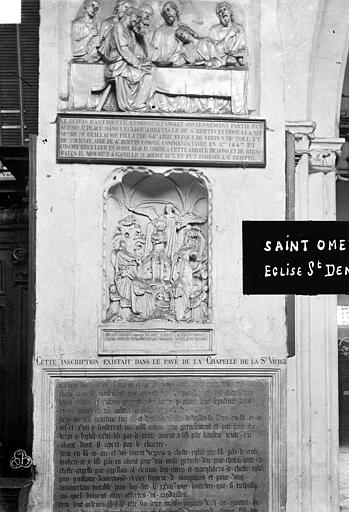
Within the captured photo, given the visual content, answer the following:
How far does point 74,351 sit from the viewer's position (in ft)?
23.8

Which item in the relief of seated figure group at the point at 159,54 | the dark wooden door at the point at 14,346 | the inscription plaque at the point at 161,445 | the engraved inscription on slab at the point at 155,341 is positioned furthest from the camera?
the dark wooden door at the point at 14,346

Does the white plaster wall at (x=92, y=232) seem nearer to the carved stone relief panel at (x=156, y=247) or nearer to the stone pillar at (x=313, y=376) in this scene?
the carved stone relief panel at (x=156, y=247)

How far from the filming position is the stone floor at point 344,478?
8062mm

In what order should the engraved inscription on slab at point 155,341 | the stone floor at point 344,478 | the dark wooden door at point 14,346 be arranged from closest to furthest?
the engraved inscription on slab at point 155,341 < the stone floor at point 344,478 < the dark wooden door at point 14,346

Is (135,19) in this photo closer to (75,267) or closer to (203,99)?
(203,99)

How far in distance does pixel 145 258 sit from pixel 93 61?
5.17 feet

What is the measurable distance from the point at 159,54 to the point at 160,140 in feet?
2.33

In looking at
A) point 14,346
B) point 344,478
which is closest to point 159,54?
point 14,346

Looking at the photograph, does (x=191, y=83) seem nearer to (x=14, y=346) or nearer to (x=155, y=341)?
(x=155, y=341)

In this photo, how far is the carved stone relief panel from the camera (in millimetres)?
7504

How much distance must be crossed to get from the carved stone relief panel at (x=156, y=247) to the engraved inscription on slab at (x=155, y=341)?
12 centimetres

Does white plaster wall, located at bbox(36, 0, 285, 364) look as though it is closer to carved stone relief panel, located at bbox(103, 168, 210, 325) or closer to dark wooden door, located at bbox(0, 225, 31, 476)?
carved stone relief panel, located at bbox(103, 168, 210, 325)

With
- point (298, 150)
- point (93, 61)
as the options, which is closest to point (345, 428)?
point (298, 150)

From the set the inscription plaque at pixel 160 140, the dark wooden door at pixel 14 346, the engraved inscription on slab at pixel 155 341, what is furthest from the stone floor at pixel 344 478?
the inscription plaque at pixel 160 140
